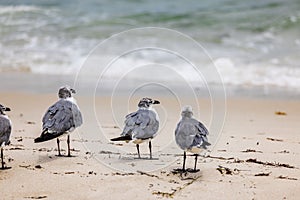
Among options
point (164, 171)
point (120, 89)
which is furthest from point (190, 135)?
point (120, 89)

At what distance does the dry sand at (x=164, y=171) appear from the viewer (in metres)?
4.06

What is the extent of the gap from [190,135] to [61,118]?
1.19 metres

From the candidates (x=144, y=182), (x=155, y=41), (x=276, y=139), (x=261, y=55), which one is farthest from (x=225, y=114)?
(x=155, y=41)

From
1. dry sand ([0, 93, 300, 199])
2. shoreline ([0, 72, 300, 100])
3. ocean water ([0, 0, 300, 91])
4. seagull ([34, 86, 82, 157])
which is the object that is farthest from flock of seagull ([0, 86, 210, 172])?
ocean water ([0, 0, 300, 91])

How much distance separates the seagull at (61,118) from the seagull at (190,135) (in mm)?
1023

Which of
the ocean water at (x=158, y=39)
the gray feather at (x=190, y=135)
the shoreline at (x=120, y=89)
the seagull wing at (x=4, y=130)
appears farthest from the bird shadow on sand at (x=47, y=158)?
the ocean water at (x=158, y=39)

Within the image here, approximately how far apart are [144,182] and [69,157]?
38.1 inches

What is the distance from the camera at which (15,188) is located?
414 centimetres

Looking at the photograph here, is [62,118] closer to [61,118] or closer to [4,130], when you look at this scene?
[61,118]

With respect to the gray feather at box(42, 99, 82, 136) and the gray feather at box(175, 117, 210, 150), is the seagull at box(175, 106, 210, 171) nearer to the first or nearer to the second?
the gray feather at box(175, 117, 210, 150)

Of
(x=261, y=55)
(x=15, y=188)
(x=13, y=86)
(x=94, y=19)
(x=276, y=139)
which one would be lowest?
(x=15, y=188)

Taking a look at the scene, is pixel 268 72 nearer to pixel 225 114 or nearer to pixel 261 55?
pixel 261 55

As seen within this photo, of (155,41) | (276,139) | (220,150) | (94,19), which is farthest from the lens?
(94,19)

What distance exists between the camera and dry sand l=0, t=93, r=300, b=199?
406cm
